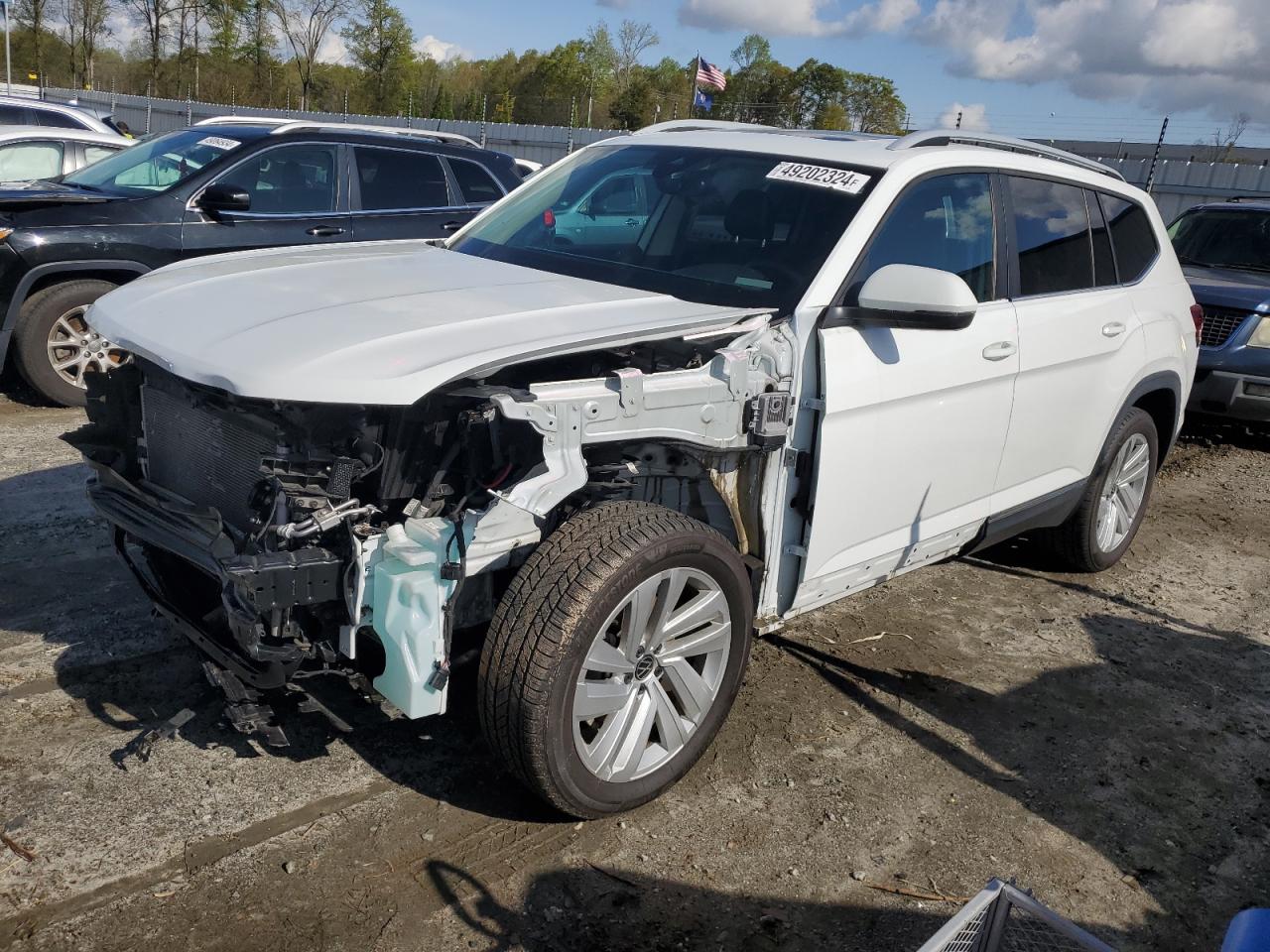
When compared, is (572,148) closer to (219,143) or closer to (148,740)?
(219,143)

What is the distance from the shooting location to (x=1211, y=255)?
31.6 feet

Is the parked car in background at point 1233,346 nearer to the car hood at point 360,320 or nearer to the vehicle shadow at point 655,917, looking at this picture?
the car hood at point 360,320


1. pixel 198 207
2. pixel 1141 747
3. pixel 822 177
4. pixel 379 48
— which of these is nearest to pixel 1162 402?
pixel 1141 747

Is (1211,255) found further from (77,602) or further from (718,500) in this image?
(77,602)

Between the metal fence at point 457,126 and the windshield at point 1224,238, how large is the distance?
13543 millimetres

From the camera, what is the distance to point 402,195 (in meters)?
7.85

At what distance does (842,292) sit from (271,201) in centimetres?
525

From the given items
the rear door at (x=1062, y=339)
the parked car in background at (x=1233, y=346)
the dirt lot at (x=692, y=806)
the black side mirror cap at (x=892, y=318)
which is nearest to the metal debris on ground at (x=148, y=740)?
the dirt lot at (x=692, y=806)

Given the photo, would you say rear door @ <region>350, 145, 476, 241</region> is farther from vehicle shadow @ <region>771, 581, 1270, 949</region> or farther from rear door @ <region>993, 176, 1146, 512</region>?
vehicle shadow @ <region>771, 581, 1270, 949</region>

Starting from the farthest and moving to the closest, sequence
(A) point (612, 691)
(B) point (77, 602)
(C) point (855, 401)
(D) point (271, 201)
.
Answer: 1. (D) point (271, 201)
2. (B) point (77, 602)
3. (C) point (855, 401)
4. (A) point (612, 691)

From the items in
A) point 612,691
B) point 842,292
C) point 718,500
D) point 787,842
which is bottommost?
point 787,842

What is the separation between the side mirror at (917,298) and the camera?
3318mm

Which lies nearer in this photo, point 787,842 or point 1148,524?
point 787,842

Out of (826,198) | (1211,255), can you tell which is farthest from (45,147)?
(1211,255)
